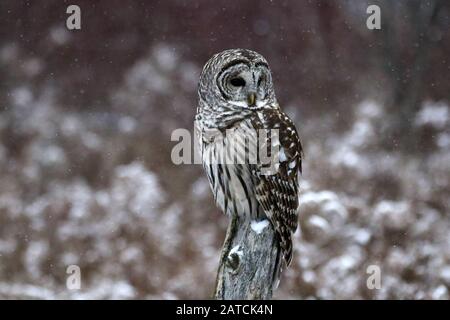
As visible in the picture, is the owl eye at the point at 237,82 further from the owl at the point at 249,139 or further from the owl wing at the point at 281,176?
the owl wing at the point at 281,176

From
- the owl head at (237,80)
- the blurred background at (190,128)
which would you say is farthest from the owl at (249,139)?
the blurred background at (190,128)

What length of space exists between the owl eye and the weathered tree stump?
562 millimetres

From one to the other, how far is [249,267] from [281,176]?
0.49 m

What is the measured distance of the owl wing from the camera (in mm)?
2725

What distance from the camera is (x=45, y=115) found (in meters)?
5.28

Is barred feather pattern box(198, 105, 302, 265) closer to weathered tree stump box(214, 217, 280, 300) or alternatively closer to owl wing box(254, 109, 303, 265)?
owl wing box(254, 109, 303, 265)

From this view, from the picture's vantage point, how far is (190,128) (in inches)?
198

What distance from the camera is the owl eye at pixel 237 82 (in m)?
2.69

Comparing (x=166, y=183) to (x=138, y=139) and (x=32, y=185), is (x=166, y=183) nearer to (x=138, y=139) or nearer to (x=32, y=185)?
(x=138, y=139)

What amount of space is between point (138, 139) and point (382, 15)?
2005 mm

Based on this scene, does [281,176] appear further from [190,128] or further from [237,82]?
[190,128]

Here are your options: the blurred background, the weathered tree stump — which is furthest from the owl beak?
the blurred background

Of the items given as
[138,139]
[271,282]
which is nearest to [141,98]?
[138,139]

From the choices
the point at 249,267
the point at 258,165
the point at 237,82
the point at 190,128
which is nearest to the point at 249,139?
the point at 258,165
